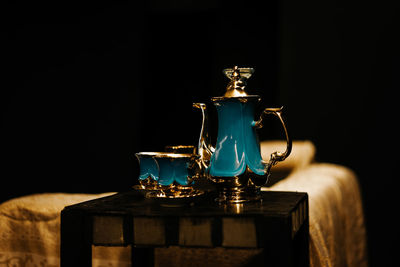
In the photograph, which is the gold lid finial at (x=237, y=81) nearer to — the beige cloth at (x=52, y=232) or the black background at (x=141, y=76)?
the beige cloth at (x=52, y=232)

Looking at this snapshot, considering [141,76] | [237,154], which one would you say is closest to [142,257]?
[237,154]

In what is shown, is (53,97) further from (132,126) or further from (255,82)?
(255,82)

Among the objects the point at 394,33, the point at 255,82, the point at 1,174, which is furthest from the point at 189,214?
the point at 1,174

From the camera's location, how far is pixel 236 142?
1.11m

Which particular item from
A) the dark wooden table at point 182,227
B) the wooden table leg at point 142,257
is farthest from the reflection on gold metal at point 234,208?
the wooden table leg at point 142,257

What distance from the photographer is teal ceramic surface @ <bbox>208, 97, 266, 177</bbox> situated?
1095 mm

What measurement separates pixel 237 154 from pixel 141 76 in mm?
4024

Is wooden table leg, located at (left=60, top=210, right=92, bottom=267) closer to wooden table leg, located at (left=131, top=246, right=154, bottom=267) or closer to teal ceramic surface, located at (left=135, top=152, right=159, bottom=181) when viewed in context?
teal ceramic surface, located at (left=135, top=152, right=159, bottom=181)

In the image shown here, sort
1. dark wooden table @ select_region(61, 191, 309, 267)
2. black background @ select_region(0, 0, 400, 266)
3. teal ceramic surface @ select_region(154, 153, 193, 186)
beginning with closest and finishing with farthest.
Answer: dark wooden table @ select_region(61, 191, 309, 267) < teal ceramic surface @ select_region(154, 153, 193, 186) < black background @ select_region(0, 0, 400, 266)

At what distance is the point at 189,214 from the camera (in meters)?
0.96

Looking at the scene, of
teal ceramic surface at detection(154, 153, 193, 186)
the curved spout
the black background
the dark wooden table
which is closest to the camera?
the dark wooden table

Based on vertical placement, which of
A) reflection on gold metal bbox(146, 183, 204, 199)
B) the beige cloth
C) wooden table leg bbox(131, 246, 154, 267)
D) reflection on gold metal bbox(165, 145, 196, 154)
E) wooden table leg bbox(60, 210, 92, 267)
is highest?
reflection on gold metal bbox(165, 145, 196, 154)

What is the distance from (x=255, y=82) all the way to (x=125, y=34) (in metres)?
1.50

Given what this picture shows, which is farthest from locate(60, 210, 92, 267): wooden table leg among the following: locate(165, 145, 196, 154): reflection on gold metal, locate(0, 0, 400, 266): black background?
locate(0, 0, 400, 266): black background
